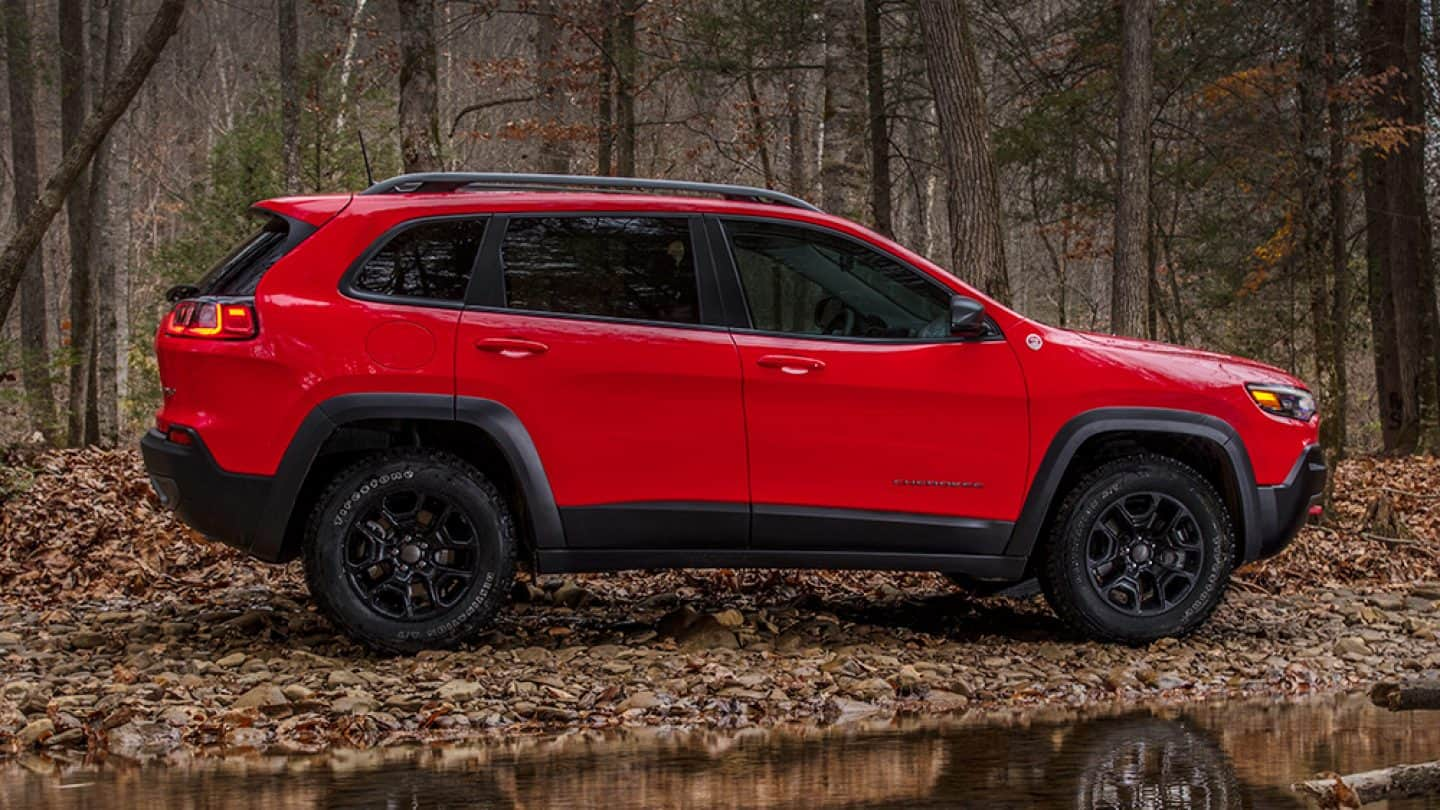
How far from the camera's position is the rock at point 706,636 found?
269 inches

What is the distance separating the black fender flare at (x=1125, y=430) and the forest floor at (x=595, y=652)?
0.53m

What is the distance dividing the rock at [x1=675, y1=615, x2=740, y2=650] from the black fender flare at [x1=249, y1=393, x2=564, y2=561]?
2.73ft

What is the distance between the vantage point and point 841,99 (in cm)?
1769

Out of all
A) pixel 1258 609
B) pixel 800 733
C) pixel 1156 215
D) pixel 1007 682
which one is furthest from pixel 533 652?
pixel 1156 215

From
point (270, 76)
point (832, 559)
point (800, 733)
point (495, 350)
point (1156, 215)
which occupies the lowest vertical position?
point (800, 733)

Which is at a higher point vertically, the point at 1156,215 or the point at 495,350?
the point at 1156,215

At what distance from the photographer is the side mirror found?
6629mm

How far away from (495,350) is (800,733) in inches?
83.2

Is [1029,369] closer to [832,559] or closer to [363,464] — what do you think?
[832,559]

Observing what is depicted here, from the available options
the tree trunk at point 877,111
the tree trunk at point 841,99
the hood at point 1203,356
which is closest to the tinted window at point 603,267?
the hood at point 1203,356

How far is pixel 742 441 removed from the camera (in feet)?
21.6

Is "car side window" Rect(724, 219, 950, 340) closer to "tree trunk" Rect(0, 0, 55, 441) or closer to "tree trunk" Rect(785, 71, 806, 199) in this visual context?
"tree trunk" Rect(0, 0, 55, 441)

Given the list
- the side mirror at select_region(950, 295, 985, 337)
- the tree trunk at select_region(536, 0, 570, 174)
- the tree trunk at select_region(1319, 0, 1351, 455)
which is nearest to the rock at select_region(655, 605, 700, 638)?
the side mirror at select_region(950, 295, 985, 337)

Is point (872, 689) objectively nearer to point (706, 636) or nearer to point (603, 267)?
point (706, 636)
